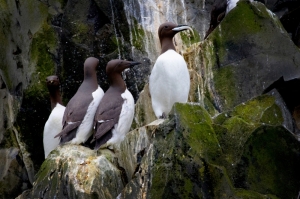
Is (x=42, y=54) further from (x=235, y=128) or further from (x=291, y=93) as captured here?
(x=235, y=128)

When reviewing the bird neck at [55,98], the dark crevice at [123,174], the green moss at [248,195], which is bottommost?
the green moss at [248,195]

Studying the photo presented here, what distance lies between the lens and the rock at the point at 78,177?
23.3ft

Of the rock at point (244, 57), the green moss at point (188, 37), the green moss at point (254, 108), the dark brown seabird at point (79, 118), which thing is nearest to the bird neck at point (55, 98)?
the dark brown seabird at point (79, 118)

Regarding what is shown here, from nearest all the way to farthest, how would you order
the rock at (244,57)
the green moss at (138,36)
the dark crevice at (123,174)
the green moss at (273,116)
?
the dark crevice at (123,174) → the green moss at (273,116) → the rock at (244,57) → the green moss at (138,36)

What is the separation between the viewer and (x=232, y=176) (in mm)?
6363

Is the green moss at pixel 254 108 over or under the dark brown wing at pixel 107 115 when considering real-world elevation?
under

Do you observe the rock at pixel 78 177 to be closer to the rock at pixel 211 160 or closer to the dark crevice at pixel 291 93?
the rock at pixel 211 160

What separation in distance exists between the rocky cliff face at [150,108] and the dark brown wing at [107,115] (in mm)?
293

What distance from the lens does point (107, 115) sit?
780 cm

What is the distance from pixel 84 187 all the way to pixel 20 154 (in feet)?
9.21

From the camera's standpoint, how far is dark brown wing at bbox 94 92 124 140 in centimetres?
775

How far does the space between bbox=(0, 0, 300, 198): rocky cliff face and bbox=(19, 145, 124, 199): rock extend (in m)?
0.01

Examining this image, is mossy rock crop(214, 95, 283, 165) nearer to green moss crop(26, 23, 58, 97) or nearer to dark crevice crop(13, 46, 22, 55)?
green moss crop(26, 23, 58, 97)

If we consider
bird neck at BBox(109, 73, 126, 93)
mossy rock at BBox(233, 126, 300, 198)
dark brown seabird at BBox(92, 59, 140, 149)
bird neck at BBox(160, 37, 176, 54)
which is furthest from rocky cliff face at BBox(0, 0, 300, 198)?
bird neck at BBox(160, 37, 176, 54)
